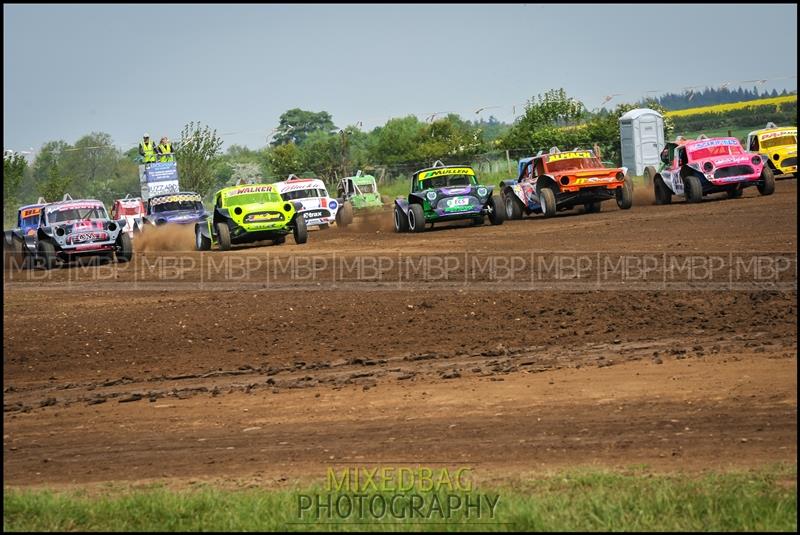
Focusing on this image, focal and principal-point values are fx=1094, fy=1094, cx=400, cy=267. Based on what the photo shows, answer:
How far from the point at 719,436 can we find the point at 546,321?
550 centimetres

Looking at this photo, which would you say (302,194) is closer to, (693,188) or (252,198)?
(252,198)

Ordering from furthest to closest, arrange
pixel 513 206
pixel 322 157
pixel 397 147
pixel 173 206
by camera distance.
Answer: pixel 397 147 < pixel 322 157 < pixel 173 206 < pixel 513 206

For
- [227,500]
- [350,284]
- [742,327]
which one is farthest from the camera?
[350,284]

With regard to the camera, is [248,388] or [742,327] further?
[742,327]

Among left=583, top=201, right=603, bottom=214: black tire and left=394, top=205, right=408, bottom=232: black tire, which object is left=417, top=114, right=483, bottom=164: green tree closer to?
left=583, top=201, right=603, bottom=214: black tire

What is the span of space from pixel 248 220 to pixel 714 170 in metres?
11.4

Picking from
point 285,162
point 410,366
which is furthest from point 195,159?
point 410,366

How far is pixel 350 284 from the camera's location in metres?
17.5

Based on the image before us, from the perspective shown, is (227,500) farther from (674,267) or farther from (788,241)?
(788,241)

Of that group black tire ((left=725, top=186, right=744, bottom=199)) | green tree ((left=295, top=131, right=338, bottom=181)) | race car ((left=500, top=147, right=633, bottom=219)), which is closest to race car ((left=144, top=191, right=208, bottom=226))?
race car ((left=500, top=147, right=633, bottom=219))

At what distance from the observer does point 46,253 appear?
80.2 ft

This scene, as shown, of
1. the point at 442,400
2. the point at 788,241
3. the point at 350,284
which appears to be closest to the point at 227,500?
the point at 442,400

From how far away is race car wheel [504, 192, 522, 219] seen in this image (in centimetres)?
2852

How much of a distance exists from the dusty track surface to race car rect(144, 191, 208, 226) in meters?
10.4
